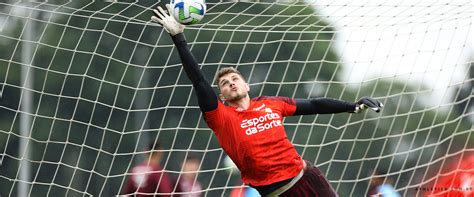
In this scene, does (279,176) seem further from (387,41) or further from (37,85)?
(37,85)

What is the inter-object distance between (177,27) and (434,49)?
3654 mm

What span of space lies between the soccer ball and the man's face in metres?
0.46

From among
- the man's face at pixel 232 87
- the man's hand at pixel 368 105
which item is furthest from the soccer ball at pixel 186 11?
the man's hand at pixel 368 105

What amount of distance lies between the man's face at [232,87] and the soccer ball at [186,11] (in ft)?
1.52

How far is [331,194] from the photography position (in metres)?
6.02

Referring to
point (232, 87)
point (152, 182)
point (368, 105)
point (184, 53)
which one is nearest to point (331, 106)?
point (368, 105)

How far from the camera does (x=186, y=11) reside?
6.21 metres

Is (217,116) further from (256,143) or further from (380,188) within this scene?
(380,188)

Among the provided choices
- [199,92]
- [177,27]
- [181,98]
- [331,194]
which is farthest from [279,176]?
[181,98]

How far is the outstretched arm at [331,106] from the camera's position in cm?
607

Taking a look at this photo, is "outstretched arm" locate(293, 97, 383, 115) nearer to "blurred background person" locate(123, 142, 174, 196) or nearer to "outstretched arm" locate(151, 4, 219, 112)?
"outstretched arm" locate(151, 4, 219, 112)

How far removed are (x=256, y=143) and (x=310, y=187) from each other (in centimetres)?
45

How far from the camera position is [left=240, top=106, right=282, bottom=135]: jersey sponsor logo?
19.7ft

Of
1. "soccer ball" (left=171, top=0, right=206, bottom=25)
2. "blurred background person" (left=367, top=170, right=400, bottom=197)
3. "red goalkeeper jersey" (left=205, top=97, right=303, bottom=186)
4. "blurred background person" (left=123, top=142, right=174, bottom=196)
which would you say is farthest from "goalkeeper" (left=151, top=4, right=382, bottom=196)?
"blurred background person" (left=367, top=170, right=400, bottom=197)
